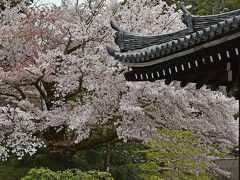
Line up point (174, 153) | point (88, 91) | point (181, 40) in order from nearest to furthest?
point (181, 40) < point (174, 153) < point (88, 91)

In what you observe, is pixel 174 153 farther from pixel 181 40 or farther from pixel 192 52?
pixel 181 40

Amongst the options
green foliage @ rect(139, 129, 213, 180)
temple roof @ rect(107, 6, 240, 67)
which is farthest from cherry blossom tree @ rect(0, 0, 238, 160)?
temple roof @ rect(107, 6, 240, 67)

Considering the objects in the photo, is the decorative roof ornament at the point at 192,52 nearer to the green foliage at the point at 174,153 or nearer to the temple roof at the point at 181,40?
the temple roof at the point at 181,40

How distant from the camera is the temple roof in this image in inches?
160

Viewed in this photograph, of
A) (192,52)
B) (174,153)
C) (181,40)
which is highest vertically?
(181,40)

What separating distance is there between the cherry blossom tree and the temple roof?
4479 millimetres

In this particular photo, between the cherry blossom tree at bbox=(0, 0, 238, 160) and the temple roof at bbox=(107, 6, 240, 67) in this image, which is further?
the cherry blossom tree at bbox=(0, 0, 238, 160)

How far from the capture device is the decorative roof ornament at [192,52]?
4160 millimetres

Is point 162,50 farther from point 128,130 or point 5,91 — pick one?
point 5,91

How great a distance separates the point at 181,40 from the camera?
436 cm

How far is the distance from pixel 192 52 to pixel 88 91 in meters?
6.94

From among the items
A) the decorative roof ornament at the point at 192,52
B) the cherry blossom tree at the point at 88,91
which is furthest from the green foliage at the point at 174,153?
the decorative roof ornament at the point at 192,52

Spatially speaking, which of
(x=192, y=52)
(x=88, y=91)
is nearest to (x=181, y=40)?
(x=192, y=52)

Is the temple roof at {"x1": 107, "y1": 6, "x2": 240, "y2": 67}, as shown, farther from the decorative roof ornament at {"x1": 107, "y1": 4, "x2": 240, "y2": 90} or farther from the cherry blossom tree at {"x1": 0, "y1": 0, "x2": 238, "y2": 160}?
the cherry blossom tree at {"x1": 0, "y1": 0, "x2": 238, "y2": 160}
